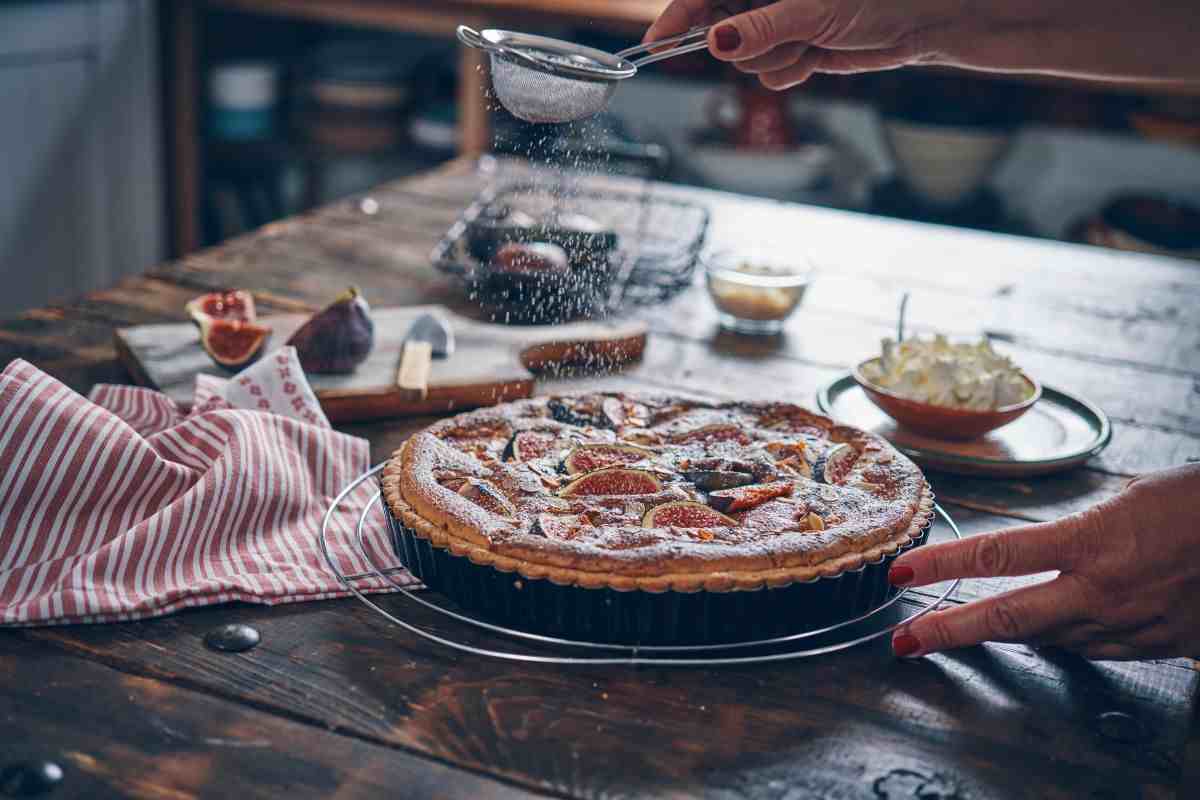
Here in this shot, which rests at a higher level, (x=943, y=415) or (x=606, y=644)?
(x=943, y=415)

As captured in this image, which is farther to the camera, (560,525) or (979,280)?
(979,280)

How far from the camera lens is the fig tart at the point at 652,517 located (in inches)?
59.1

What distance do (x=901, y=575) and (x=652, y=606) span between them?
352 millimetres

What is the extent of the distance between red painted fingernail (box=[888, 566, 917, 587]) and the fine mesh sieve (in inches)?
40.1

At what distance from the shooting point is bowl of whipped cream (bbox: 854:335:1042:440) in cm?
218

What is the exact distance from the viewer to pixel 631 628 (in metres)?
1.51

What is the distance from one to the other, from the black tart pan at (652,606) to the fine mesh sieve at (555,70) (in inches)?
38.1

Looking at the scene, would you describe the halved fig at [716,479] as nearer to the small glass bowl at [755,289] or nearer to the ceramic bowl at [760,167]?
the small glass bowl at [755,289]

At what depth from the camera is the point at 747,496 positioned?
1722mm

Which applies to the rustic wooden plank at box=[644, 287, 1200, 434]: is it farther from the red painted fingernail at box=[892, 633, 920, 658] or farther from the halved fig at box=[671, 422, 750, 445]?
the red painted fingernail at box=[892, 633, 920, 658]

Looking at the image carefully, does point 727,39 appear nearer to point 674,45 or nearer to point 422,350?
point 674,45

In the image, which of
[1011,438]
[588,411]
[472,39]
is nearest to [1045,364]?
[1011,438]

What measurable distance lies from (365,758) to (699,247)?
2.17 metres

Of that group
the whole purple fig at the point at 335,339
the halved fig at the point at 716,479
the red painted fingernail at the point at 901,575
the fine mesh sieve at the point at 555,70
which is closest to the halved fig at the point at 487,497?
the halved fig at the point at 716,479
